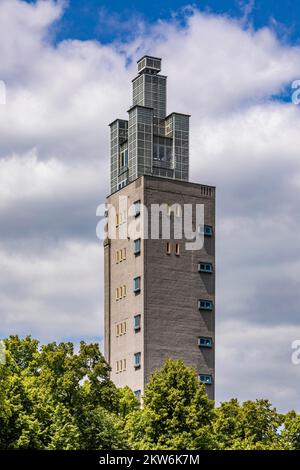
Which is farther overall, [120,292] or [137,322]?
[120,292]

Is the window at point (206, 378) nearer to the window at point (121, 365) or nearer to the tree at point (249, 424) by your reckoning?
the window at point (121, 365)

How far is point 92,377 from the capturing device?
84.2 metres

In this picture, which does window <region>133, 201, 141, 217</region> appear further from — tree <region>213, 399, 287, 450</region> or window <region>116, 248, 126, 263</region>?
tree <region>213, 399, 287, 450</region>

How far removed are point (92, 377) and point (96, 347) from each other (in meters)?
2.53

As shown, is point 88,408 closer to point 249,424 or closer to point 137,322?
point 249,424

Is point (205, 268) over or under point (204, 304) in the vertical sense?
over

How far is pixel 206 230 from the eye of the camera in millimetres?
130500

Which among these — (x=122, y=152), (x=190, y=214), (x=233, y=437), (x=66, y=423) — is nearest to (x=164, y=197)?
(x=190, y=214)

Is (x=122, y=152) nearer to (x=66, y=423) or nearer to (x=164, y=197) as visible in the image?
(x=164, y=197)

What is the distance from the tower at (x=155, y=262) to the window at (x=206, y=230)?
114mm

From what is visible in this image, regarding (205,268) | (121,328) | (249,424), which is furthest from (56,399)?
(205,268)

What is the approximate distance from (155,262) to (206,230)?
8372 mm

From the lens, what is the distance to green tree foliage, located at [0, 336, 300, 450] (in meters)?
74.2

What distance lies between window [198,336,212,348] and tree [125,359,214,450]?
37.2 metres
